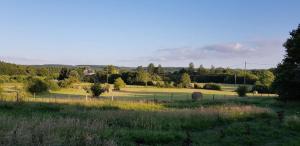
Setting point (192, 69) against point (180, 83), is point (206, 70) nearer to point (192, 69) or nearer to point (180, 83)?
point (192, 69)

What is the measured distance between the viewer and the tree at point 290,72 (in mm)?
38750

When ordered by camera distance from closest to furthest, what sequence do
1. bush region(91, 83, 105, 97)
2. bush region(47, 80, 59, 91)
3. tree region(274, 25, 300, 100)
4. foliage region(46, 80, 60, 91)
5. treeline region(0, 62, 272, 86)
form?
tree region(274, 25, 300, 100) < bush region(91, 83, 105, 97) < foliage region(46, 80, 60, 91) < bush region(47, 80, 59, 91) < treeline region(0, 62, 272, 86)

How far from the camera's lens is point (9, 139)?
768cm

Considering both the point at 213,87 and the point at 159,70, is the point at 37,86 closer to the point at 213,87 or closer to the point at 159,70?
the point at 213,87

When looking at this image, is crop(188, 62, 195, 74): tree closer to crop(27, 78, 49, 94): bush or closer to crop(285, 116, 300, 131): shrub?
crop(27, 78, 49, 94): bush

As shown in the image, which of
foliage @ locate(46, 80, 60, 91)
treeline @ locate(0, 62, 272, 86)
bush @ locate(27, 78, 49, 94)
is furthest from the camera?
treeline @ locate(0, 62, 272, 86)

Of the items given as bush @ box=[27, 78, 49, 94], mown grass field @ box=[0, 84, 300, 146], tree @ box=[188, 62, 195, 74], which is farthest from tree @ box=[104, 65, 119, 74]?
mown grass field @ box=[0, 84, 300, 146]

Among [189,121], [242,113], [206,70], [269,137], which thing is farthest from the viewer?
[206,70]

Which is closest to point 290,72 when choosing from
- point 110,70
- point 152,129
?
point 152,129

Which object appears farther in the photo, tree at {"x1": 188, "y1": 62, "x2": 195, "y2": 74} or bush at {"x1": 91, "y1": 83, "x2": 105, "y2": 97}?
tree at {"x1": 188, "y1": 62, "x2": 195, "y2": 74}

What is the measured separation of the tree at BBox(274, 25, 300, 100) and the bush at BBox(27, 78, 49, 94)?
43257 millimetres

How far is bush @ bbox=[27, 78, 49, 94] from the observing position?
7075 centimetres

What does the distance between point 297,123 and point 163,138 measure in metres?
6.84

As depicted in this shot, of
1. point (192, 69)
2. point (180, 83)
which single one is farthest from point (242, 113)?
point (192, 69)
